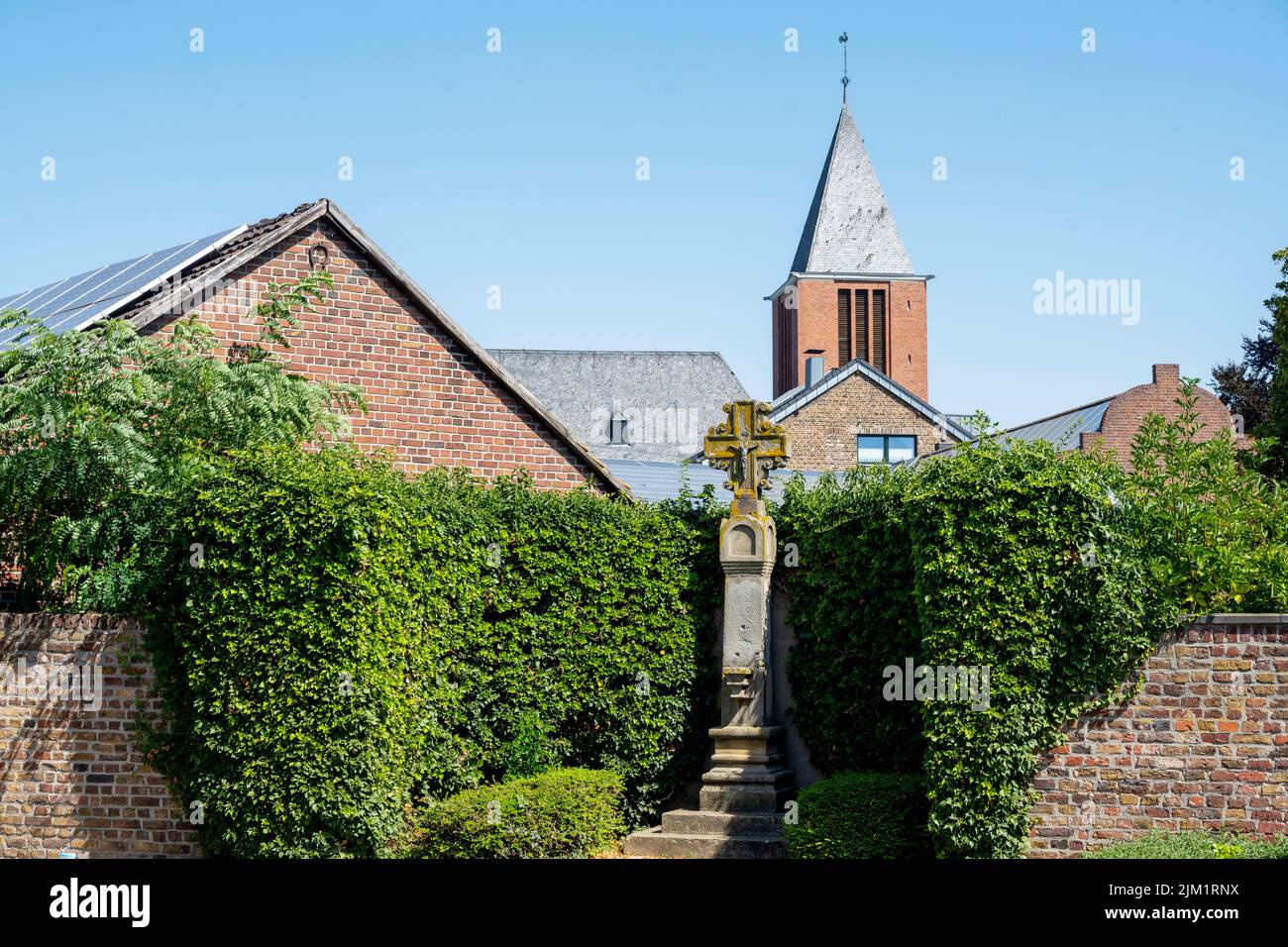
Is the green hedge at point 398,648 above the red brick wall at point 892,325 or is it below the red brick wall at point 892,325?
below

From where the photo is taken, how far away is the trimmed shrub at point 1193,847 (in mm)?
9992

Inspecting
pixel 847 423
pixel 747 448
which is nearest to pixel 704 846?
pixel 747 448

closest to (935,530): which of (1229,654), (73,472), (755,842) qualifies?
(1229,654)

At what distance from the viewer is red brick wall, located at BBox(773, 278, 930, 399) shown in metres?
57.6

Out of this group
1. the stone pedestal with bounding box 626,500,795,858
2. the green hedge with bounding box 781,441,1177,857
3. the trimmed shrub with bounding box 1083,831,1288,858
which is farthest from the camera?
the stone pedestal with bounding box 626,500,795,858

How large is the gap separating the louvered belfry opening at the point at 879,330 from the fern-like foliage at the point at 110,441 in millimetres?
46002

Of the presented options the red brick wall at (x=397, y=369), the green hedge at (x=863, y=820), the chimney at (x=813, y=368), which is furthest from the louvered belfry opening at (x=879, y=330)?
the green hedge at (x=863, y=820)

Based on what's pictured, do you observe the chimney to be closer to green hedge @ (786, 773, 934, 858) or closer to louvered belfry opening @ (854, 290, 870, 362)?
louvered belfry opening @ (854, 290, 870, 362)

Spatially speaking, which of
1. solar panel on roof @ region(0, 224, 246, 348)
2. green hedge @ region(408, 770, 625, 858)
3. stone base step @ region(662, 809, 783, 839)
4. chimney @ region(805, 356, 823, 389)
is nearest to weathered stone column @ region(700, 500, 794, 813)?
stone base step @ region(662, 809, 783, 839)

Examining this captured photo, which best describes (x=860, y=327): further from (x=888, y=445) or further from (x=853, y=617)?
(x=853, y=617)

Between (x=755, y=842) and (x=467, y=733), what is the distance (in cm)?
310

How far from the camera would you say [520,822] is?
39.1 feet

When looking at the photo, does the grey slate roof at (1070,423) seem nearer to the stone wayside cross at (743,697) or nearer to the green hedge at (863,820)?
the stone wayside cross at (743,697)

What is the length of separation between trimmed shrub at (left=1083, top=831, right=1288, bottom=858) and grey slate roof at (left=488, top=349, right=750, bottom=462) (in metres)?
39.6
